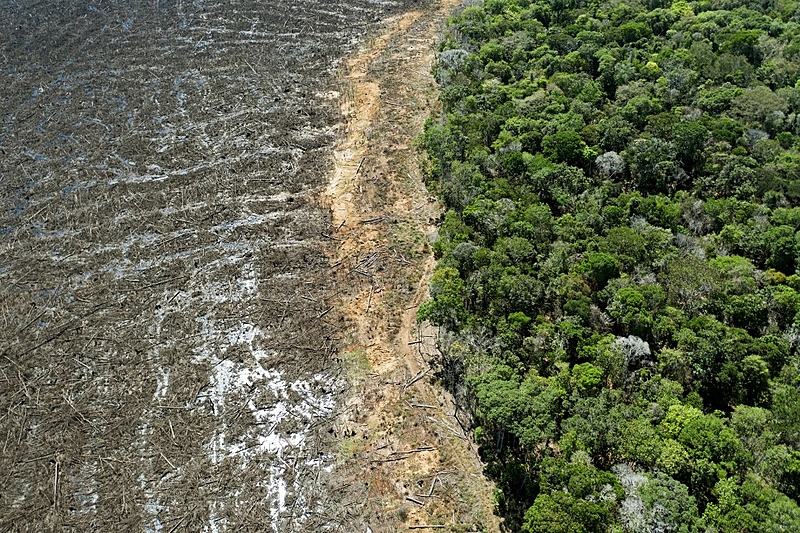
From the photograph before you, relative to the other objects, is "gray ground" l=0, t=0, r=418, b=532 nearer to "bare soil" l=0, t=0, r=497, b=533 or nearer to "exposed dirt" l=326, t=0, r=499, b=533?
"bare soil" l=0, t=0, r=497, b=533

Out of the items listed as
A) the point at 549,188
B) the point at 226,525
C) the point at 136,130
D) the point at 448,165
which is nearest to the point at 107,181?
the point at 136,130

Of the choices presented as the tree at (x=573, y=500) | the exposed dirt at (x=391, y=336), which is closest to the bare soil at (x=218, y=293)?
the exposed dirt at (x=391, y=336)

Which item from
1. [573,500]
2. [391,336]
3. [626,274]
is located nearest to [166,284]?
[391,336]

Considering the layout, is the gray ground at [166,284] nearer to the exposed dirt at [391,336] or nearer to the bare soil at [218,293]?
the bare soil at [218,293]

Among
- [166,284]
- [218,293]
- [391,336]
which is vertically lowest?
[391,336]

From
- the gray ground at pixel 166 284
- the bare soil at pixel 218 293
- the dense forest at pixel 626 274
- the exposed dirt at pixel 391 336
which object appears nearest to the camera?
the dense forest at pixel 626 274

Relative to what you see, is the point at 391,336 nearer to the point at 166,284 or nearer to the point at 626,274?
the point at 626,274
